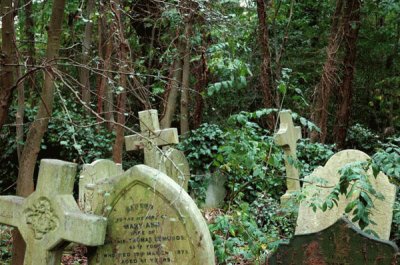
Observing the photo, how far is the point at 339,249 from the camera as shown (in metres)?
3.86

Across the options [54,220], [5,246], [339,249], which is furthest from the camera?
[5,246]

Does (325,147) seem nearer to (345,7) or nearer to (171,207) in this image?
(345,7)

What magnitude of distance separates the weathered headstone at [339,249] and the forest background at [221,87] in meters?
0.76

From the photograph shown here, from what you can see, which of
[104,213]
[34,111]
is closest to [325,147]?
[34,111]

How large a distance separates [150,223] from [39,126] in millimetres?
1500

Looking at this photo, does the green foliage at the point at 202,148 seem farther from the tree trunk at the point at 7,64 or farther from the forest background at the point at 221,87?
the tree trunk at the point at 7,64

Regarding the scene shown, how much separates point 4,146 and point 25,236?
771cm

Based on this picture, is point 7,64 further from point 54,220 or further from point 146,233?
point 146,233

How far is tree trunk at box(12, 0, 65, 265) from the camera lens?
503 centimetres

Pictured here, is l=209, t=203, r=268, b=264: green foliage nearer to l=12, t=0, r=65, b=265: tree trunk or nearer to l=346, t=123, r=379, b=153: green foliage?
l=12, t=0, r=65, b=265: tree trunk

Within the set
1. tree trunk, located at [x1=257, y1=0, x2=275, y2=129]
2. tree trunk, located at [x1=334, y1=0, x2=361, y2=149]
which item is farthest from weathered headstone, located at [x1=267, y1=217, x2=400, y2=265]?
tree trunk, located at [x1=334, y1=0, x2=361, y2=149]

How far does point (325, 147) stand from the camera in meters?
11.7

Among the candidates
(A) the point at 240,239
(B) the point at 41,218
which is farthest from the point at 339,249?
(B) the point at 41,218

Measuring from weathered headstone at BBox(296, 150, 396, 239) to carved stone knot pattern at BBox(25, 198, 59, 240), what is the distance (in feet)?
8.34
